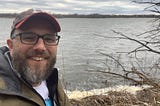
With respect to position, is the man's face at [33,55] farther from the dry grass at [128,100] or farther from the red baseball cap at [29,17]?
the dry grass at [128,100]

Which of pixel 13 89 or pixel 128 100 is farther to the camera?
pixel 128 100

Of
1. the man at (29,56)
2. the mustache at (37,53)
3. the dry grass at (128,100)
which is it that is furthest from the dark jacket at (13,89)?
the dry grass at (128,100)

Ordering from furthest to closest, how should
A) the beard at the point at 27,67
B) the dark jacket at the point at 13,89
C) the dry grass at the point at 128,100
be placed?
the dry grass at the point at 128,100 < the beard at the point at 27,67 < the dark jacket at the point at 13,89

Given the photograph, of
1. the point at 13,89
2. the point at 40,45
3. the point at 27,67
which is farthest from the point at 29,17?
the point at 13,89

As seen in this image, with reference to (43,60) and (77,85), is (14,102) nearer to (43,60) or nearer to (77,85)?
(43,60)

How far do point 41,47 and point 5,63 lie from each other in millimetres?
222

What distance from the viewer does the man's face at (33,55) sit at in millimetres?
2074

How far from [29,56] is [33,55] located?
0.02 metres

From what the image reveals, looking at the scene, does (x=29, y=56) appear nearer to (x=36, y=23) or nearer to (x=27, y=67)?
(x=27, y=67)

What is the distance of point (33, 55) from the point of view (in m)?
2.07

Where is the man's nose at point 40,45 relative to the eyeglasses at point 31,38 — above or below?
below

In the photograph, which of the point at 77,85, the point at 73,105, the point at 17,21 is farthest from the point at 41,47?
the point at 77,85

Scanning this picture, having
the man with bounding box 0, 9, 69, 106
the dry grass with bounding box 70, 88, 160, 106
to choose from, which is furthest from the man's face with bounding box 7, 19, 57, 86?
the dry grass with bounding box 70, 88, 160, 106

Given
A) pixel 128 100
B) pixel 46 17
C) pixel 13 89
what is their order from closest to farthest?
pixel 13 89, pixel 46 17, pixel 128 100
